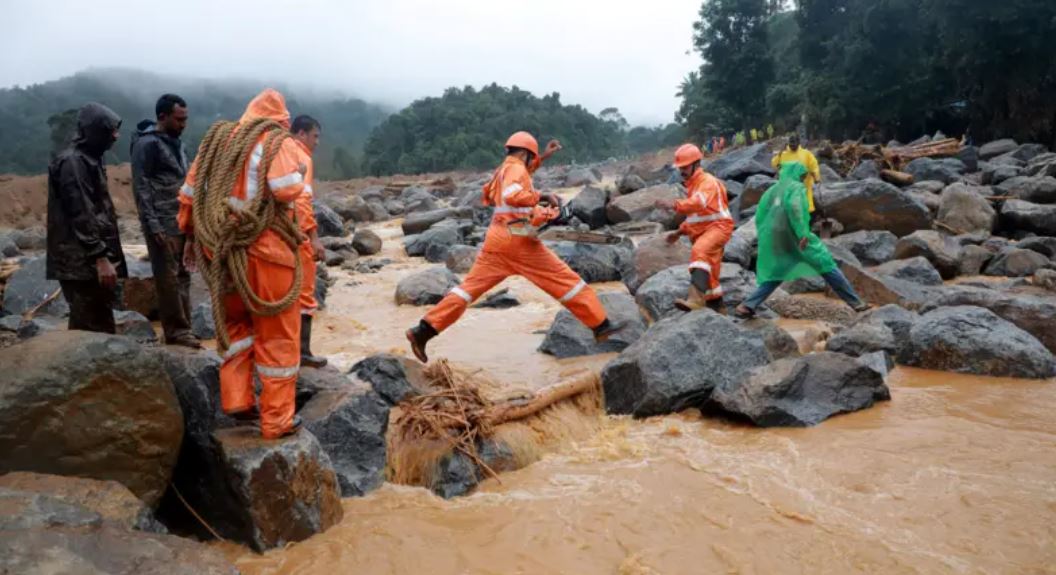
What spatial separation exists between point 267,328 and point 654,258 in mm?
5991

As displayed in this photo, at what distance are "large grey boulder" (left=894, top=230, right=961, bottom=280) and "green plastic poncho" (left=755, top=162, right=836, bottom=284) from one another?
338 cm

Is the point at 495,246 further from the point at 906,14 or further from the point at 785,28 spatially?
the point at 785,28

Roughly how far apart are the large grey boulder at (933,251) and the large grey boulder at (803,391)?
496 cm

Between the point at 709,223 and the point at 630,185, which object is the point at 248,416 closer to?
the point at 709,223

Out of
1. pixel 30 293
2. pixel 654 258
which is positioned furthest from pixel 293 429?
pixel 30 293

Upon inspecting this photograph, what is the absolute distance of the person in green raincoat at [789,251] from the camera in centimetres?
591

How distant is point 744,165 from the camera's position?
15.2 meters

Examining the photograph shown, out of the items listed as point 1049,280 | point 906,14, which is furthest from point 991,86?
point 1049,280

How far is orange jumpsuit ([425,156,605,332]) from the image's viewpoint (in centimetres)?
501

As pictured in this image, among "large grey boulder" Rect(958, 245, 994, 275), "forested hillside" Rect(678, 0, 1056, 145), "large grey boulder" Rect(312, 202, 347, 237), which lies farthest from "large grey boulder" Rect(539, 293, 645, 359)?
"forested hillside" Rect(678, 0, 1056, 145)

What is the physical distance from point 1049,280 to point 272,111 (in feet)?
25.2

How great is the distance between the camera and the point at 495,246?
16.7 ft

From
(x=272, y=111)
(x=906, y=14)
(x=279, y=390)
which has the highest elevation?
(x=906, y=14)

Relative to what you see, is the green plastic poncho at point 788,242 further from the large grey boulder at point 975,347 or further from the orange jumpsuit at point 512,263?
the orange jumpsuit at point 512,263
